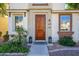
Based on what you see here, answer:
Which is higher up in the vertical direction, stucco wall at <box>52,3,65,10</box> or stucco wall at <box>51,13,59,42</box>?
stucco wall at <box>52,3,65,10</box>

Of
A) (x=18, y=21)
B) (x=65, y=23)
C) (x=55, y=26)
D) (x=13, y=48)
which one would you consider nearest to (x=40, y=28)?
(x=55, y=26)

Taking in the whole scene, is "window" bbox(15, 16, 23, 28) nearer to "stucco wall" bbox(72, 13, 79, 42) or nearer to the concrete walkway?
the concrete walkway

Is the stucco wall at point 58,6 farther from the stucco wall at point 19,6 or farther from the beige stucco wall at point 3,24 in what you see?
the beige stucco wall at point 3,24

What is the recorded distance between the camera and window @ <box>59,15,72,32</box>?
9523 millimetres

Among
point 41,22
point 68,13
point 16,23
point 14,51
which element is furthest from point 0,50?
point 68,13

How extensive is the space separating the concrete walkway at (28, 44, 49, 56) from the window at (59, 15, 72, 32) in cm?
92

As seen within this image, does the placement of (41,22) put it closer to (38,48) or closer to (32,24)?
(32,24)

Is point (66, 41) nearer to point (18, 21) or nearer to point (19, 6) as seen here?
point (18, 21)

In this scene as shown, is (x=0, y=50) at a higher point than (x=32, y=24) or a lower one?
lower

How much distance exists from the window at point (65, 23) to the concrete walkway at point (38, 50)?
3.01 ft

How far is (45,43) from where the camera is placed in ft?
31.0

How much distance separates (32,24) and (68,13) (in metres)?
1.39

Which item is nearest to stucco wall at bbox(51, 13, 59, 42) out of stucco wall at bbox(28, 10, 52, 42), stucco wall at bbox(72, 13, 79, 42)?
stucco wall at bbox(28, 10, 52, 42)

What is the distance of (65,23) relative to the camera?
977 cm
